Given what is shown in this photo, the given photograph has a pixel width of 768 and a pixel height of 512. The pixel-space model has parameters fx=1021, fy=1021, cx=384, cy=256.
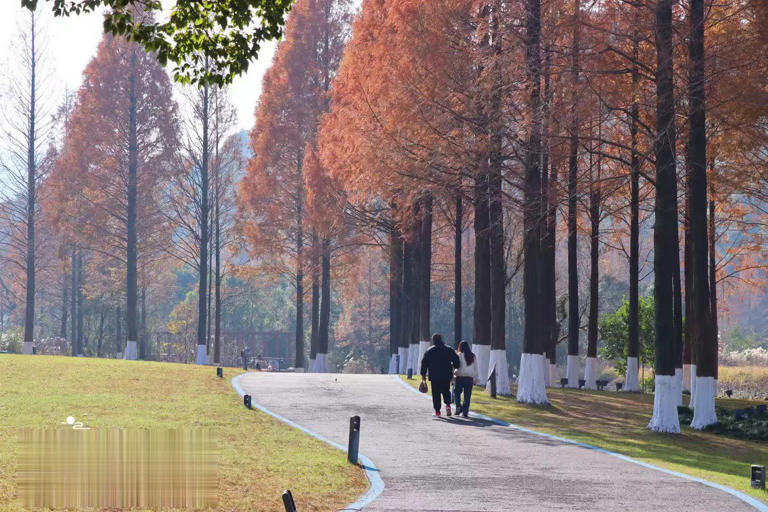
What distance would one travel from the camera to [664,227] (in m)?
20.1

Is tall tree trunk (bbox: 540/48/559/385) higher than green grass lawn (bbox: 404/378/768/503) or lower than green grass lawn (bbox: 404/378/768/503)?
higher

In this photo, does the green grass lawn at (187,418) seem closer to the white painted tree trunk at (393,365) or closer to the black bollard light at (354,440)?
the black bollard light at (354,440)

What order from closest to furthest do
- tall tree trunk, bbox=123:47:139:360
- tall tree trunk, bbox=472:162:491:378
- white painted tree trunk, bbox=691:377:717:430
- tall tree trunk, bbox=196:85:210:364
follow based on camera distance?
white painted tree trunk, bbox=691:377:717:430 → tall tree trunk, bbox=472:162:491:378 → tall tree trunk, bbox=196:85:210:364 → tall tree trunk, bbox=123:47:139:360

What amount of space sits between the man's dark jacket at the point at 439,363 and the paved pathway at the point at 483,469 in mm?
875

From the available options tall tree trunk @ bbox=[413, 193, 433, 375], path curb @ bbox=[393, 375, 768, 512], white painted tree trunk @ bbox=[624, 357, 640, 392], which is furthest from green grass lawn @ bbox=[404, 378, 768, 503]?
tall tree trunk @ bbox=[413, 193, 433, 375]

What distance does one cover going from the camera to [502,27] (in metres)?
23.6

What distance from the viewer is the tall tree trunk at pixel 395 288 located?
3950 centimetres

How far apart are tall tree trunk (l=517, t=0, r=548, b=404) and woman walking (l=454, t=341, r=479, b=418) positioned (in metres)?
3.64

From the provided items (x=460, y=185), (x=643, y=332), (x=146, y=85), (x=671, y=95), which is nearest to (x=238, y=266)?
(x=146, y=85)

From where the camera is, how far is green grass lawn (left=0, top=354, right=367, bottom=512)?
433 inches

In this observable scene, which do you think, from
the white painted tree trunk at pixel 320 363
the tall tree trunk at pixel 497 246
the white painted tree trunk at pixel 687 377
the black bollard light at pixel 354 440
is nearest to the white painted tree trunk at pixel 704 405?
the tall tree trunk at pixel 497 246

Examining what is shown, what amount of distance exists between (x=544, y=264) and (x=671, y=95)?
381 inches

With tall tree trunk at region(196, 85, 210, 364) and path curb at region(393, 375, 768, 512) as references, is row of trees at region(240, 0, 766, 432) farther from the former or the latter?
tall tree trunk at region(196, 85, 210, 364)

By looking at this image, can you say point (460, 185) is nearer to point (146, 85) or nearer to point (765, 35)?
point (765, 35)
